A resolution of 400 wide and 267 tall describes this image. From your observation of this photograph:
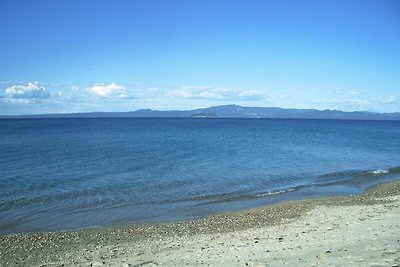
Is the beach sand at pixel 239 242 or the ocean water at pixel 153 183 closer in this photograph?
the beach sand at pixel 239 242

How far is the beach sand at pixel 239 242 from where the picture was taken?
10.6 meters

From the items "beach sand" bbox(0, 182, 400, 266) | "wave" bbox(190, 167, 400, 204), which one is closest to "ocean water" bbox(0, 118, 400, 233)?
"wave" bbox(190, 167, 400, 204)

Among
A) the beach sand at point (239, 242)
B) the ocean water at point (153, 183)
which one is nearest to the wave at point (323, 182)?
the ocean water at point (153, 183)

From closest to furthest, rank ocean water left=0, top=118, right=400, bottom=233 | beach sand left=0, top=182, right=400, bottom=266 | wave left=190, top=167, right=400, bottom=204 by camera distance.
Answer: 1. beach sand left=0, top=182, right=400, bottom=266
2. ocean water left=0, top=118, right=400, bottom=233
3. wave left=190, top=167, right=400, bottom=204

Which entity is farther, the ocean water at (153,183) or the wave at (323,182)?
the wave at (323,182)

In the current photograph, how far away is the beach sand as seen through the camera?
10.6 metres

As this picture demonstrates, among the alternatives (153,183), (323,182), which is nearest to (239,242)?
(153,183)

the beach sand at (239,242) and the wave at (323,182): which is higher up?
the beach sand at (239,242)

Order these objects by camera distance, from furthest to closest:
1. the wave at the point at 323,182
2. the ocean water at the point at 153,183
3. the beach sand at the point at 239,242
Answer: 1. the wave at the point at 323,182
2. the ocean water at the point at 153,183
3. the beach sand at the point at 239,242

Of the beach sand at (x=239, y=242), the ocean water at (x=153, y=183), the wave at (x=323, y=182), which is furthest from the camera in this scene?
the wave at (x=323, y=182)

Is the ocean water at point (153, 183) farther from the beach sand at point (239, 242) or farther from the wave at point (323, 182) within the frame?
the beach sand at point (239, 242)

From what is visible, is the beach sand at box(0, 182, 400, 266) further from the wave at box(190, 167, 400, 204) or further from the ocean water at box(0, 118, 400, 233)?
the wave at box(190, 167, 400, 204)

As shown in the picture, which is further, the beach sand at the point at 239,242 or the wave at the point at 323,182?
the wave at the point at 323,182

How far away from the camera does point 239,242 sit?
42.9 ft
